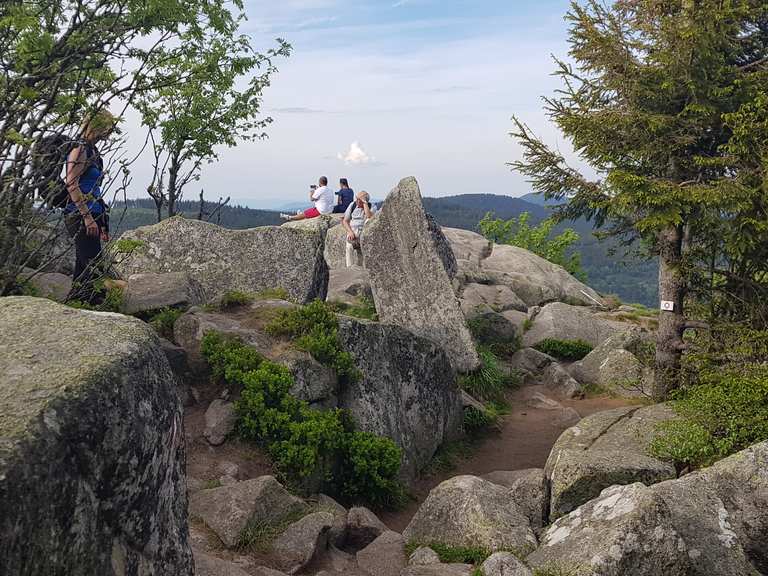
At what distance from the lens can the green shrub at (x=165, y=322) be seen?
452 inches

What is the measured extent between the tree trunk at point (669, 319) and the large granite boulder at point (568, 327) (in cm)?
788

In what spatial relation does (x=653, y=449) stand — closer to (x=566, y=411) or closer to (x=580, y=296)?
(x=566, y=411)

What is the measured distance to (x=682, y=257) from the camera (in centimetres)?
1399

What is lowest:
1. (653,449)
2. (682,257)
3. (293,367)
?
(653,449)

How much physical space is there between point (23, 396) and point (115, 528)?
93 centimetres

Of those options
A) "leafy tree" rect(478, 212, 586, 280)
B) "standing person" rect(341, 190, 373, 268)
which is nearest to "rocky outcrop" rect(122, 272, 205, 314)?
"standing person" rect(341, 190, 373, 268)

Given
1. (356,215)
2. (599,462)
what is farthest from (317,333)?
(356,215)

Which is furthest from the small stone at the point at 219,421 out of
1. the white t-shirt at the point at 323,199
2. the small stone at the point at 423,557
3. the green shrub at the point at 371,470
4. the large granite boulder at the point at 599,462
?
the white t-shirt at the point at 323,199

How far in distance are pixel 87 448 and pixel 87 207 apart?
21.1 feet

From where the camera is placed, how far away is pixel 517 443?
15500 mm

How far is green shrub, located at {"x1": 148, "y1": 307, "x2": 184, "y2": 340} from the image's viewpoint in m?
11.5

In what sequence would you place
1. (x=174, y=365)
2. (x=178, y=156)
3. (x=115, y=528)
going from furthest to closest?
(x=178, y=156) < (x=174, y=365) < (x=115, y=528)

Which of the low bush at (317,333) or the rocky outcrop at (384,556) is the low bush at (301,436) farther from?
the rocky outcrop at (384,556)

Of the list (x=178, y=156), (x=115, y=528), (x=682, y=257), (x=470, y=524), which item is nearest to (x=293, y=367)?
(x=470, y=524)
